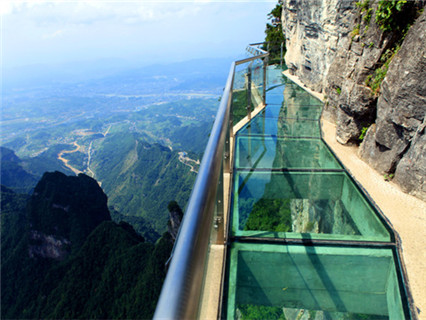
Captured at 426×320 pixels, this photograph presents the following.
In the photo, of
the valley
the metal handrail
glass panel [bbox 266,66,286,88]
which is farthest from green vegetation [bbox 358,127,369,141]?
the valley

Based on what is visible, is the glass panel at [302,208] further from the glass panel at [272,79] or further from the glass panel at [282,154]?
the glass panel at [272,79]

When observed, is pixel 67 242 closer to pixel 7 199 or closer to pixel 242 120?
pixel 7 199

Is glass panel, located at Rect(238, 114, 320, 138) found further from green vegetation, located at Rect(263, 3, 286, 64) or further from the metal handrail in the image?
green vegetation, located at Rect(263, 3, 286, 64)

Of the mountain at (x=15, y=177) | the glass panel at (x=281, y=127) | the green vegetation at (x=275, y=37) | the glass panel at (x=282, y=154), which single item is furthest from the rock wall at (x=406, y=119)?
the mountain at (x=15, y=177)

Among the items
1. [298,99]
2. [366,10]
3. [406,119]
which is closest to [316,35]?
[298,99]

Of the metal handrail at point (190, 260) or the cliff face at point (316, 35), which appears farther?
the cliff face at point (316, 35)

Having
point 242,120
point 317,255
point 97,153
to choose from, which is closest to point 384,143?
point 242,120
